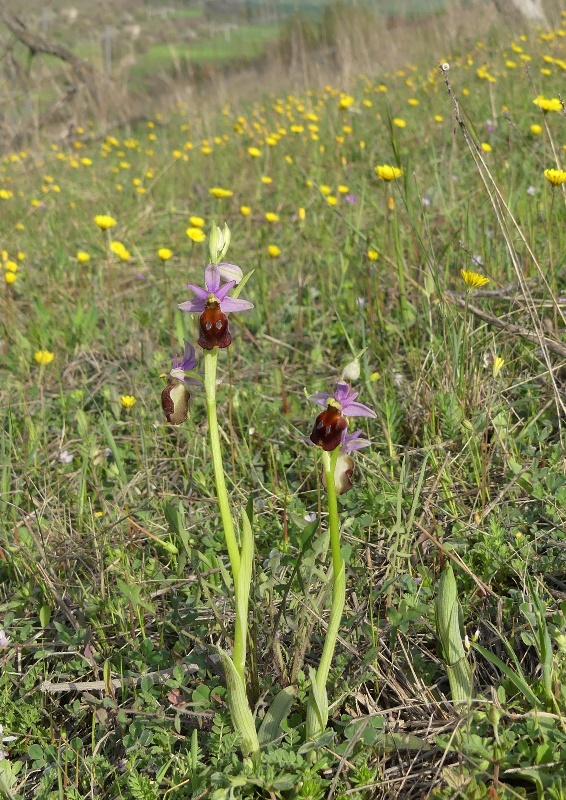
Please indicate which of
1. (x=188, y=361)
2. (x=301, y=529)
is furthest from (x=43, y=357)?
(x=188, y=361)

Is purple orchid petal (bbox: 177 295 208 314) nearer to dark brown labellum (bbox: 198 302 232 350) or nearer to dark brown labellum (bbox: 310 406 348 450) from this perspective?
dark brown labellum (bbox: 198 302 232 350)

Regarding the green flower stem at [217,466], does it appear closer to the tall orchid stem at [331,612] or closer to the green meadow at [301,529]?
the green meadow at [301,529]

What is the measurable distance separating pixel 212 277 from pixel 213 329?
105mm

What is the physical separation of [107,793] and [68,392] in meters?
1.76

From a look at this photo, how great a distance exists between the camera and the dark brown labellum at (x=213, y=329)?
1220mm

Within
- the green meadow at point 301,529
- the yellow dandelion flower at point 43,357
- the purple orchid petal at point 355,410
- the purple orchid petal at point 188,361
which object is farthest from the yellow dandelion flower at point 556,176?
the yellow dandelion flower at point 43,357

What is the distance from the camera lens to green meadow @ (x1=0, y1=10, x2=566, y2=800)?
1338mm

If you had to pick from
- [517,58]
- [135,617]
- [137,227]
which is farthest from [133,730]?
[517,58]

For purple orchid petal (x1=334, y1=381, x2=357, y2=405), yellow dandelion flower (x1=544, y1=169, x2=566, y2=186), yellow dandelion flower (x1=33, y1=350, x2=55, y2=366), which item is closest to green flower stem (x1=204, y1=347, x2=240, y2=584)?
purple orchid petal (x1=334, y1=381, x2=357, y2=405)

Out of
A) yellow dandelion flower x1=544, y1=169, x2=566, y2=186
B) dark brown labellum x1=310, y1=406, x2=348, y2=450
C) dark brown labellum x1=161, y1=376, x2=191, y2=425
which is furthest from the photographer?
yellow dandelion flower x1=544, y1=169, x2=566, y2=186

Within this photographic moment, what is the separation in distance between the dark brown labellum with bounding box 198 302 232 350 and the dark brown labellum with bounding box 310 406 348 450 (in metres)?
0.22

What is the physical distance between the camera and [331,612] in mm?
1250

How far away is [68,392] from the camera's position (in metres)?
2.87

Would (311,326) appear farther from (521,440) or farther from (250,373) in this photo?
(521,440)
